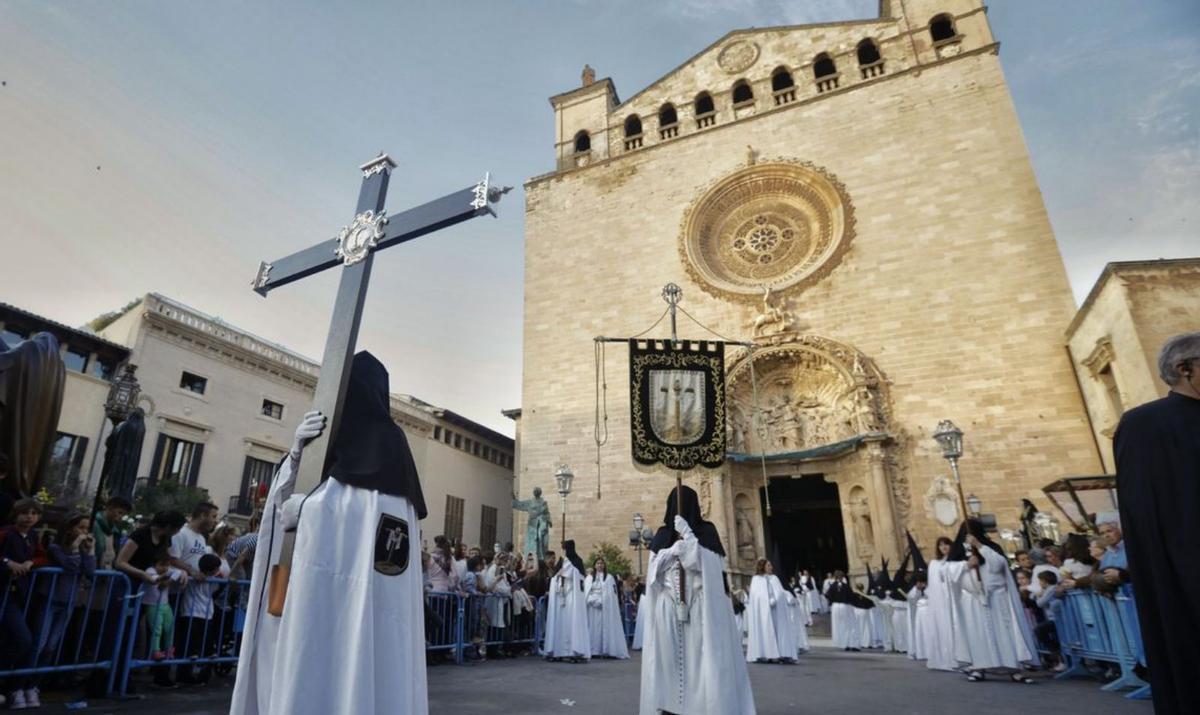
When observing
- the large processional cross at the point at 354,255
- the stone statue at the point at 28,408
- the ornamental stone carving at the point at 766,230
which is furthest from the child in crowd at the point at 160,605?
the ornamental stone carving at the point at 766,230

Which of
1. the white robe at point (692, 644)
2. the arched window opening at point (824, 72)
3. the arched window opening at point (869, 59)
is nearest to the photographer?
the white robe at point (692, 644)

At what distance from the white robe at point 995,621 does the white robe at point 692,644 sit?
377 centimetres

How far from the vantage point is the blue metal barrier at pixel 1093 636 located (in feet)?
18.8

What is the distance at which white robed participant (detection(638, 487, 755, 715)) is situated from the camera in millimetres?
4500

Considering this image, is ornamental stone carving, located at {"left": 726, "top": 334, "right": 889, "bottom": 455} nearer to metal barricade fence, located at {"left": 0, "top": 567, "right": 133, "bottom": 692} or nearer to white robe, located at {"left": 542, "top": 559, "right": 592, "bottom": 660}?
white robe, located at {"left": 542, "top": 559, "right": 592, "bottom": 660}

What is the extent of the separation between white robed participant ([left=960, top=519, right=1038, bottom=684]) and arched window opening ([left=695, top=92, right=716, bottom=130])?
15.7 metres

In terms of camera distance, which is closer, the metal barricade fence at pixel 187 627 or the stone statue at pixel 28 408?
the stone statue at pixel 28 408

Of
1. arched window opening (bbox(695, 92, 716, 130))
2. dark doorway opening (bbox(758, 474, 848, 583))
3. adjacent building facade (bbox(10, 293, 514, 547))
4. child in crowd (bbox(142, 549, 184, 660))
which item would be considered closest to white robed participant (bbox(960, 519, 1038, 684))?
child in crowd (bbox(142, 549, 184, 660))

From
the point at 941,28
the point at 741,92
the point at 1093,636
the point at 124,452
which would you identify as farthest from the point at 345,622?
the point at 941,28

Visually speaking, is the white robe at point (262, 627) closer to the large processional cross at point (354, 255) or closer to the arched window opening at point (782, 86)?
the large processional cross at point (354, 255)

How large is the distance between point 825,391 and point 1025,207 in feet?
20.3

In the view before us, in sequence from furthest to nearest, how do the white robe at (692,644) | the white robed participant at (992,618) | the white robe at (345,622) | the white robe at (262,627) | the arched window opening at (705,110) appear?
the arched window opening at (705,110), the white robed participant at (992,618), the white robe at (692,644), the white robe at (262,627), the white robe at (345,622)

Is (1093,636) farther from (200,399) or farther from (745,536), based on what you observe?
(200,399)

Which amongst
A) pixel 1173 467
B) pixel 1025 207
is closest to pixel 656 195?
pixel 1025 207
